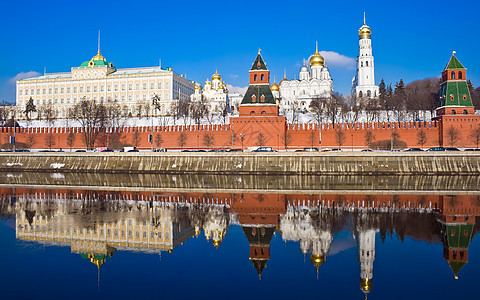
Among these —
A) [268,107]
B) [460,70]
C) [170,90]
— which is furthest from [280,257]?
[170,90]

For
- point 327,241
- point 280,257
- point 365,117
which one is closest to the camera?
point 280,257

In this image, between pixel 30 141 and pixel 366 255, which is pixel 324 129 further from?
pixel 366 255

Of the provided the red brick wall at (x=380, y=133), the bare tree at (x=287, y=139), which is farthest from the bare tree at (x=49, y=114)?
the red brick wall at (x=380, y=133)

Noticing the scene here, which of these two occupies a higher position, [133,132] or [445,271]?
[133,132]

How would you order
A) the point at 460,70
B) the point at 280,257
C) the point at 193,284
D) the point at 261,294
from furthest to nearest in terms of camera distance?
the point at 460,70
the point at 280,257
the point at 193,284
the point at 261,294

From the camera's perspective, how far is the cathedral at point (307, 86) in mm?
72500

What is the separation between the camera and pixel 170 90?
233 feet

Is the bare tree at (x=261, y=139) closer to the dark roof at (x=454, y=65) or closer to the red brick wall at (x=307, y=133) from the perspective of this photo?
the red brick wall at (x=307, y=133)

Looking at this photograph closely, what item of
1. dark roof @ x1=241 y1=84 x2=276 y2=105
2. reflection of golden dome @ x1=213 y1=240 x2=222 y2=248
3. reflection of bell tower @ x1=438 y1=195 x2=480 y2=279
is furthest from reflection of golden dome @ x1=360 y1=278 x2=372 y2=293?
dark roof @ x1=241 y1=84 x2=276 y2=105

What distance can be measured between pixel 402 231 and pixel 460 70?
27508 mm

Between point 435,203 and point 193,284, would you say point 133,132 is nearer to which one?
point 435,203

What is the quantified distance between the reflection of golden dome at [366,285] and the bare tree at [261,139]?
28.3m

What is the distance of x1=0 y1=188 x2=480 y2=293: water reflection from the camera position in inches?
463

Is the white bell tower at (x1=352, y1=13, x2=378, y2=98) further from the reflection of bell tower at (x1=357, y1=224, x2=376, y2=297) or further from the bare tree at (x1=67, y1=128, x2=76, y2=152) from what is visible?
the reflection of bell tower at (x1=357, y1=224, x2=376, y2=297)
